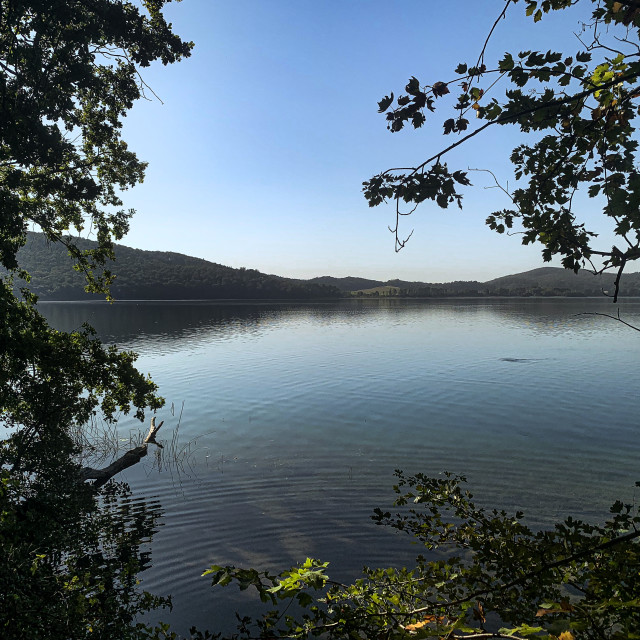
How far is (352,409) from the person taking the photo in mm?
29656

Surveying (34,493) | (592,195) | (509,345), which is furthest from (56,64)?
(509,345)

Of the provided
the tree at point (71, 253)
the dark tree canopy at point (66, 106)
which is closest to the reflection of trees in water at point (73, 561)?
the tree at point (71, 253)

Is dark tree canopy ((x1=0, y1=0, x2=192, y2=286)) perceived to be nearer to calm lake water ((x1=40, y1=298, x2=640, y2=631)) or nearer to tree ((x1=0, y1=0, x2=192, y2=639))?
tree ((x1=0, y1=0, x2=192, y2=639))

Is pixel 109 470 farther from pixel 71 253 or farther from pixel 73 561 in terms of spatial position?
pixel 71 253

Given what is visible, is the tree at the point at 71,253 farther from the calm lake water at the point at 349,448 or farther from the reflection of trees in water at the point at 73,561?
the calm lake water at the point at 349,448

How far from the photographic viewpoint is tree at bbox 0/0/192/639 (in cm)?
1161

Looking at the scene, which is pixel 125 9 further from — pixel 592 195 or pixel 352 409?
pixel 352 409

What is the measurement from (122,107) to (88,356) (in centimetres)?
1119

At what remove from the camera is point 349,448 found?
73.2 feet

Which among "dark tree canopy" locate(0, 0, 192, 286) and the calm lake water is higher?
"dark tree canopy" locate(0, 0, 192, 286)

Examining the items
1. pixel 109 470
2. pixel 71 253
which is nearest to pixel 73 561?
pixel 109 470

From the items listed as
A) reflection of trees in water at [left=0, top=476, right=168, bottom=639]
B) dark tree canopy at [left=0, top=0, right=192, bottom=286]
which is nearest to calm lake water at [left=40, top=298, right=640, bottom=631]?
reflection of trees in water at [left=0, top=476, right=168, bottom=639]

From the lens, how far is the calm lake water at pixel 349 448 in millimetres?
13773

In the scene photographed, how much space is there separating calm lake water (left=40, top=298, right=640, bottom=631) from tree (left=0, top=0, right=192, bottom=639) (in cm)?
277
